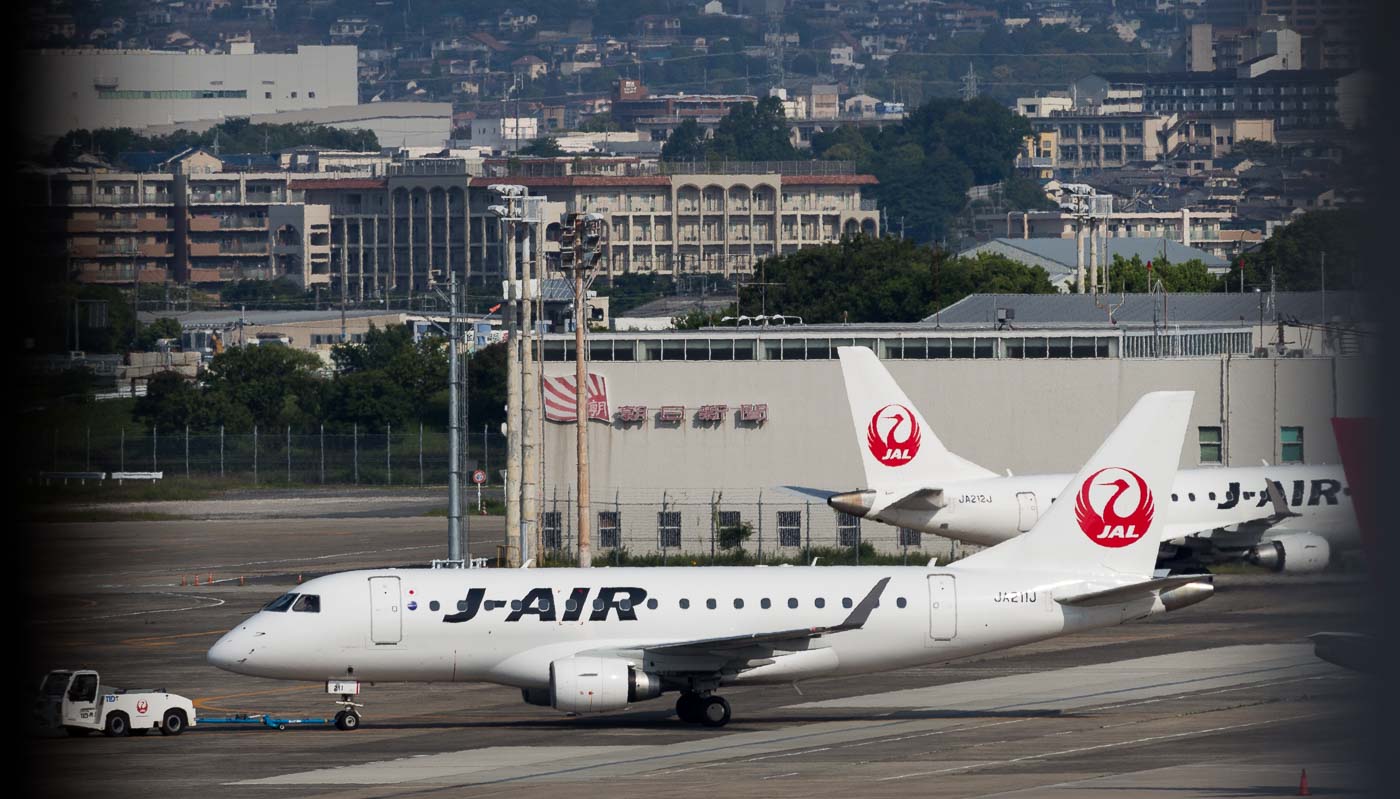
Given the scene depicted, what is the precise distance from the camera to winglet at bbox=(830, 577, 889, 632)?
36.8 meters

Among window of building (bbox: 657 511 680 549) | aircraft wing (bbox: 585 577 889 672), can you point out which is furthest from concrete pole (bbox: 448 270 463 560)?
aircraft wing (bbox: 585 577 889 672)

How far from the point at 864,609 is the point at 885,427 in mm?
24918

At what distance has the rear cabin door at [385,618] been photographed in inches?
1497

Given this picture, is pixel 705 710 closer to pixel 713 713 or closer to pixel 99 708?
pixel 713 713

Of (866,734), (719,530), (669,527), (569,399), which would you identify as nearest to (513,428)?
(569,399)

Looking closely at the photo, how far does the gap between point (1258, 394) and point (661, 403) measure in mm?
25549

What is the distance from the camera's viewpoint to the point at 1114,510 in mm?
39719

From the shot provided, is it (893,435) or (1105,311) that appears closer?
(893,435)

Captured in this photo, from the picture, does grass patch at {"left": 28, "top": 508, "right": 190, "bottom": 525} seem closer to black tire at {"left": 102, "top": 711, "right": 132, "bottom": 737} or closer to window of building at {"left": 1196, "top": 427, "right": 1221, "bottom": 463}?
Answer: black tire at {"left": 102, "top": 711, "right": 132, "bottom": 737}

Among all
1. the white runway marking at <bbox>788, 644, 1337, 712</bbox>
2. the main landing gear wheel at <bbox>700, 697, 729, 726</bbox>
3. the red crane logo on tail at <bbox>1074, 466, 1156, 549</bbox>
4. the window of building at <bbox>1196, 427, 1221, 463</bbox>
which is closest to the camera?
the red crane logo on tail at <bbox>1074, 466, 1156, 549</bbox>

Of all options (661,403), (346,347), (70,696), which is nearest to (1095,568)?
(70,696)

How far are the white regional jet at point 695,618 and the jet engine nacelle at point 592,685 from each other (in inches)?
1.2

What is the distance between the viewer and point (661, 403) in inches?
3091

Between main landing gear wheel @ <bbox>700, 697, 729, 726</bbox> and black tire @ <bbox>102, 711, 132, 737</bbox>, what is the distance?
13001mm
